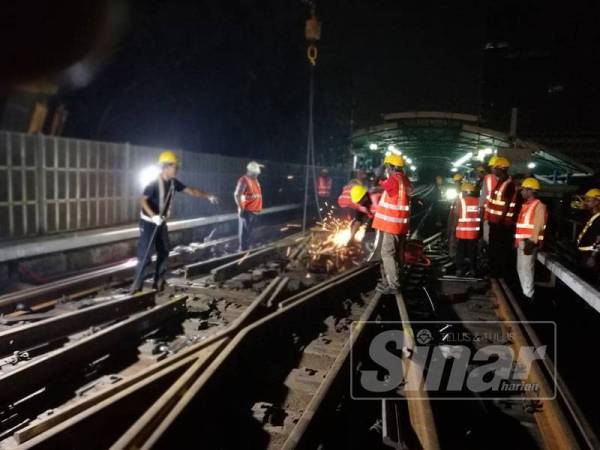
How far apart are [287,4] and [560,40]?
19483 mm

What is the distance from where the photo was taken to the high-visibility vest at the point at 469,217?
8.65 m

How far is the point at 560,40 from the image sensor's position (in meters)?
31.4

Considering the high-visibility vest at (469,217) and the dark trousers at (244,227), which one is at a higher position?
the high-visibility vest at (469,217)

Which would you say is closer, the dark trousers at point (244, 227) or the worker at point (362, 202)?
the worker at point (362, 202)

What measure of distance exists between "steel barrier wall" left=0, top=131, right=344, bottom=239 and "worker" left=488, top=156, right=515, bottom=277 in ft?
29.2

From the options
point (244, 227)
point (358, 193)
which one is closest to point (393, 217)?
point (358, 193)

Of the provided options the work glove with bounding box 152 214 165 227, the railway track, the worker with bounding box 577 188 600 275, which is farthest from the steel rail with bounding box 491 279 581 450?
the work glove with bounding box 152 214 165 227

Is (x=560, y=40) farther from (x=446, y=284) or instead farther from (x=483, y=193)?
(x=446, y=284)

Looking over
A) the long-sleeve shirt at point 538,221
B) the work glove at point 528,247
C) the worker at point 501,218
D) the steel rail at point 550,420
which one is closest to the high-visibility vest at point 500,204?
the worker at point 501,218

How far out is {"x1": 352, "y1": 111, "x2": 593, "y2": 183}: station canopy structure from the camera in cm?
1497

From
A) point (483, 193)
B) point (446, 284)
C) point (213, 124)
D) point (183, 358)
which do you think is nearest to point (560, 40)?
point (213, 124)
